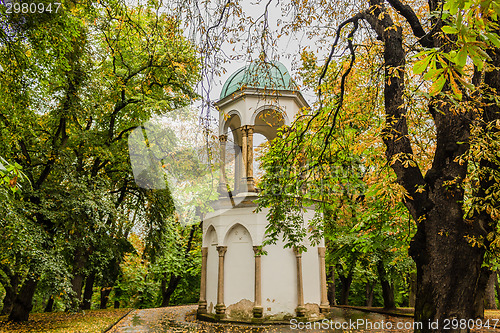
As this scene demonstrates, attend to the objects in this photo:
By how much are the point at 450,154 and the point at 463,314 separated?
1.72 metres

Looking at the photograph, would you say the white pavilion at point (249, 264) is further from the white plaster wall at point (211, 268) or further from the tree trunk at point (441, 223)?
the tree trunk at point (441, 223)

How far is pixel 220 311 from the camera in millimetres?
11484

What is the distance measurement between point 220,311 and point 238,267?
1.53 metres

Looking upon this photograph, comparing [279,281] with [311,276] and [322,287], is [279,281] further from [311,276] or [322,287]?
[322,287]

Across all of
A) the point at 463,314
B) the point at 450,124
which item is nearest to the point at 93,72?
the point at 450,124

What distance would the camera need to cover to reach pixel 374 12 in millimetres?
4777

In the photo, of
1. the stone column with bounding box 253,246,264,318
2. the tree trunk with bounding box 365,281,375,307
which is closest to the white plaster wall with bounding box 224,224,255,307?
the stone column with bounding box 253,246,264,318

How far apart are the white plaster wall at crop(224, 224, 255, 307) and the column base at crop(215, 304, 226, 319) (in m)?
0.19

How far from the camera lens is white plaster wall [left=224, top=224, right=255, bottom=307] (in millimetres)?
11602

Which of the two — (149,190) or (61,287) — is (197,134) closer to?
(61,287)

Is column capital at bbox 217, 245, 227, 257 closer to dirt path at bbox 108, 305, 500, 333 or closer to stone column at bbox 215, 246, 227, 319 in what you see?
stone column at bbox 215, 246, 227, 319

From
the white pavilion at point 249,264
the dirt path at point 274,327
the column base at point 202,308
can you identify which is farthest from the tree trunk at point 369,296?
the column base at point 202,308

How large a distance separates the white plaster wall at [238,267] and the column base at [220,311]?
19 cm

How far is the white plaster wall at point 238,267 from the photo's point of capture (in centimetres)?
1160
